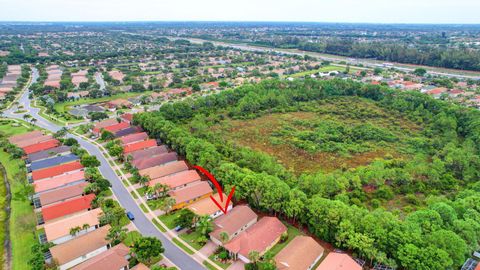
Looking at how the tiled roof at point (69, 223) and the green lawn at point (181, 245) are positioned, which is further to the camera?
the tiled roof at point (69, 223)

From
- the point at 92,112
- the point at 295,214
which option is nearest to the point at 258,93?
the point at 92,112

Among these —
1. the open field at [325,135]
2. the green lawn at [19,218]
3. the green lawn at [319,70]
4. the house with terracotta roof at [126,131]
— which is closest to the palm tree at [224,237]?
the green lawn at [19,218]

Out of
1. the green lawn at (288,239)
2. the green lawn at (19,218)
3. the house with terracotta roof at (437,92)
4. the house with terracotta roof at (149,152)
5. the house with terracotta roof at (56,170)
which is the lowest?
the green lawn at (19,218)

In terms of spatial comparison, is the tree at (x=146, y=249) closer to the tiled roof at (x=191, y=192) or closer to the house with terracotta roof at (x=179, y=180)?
the tiled roof at (x=191, y=192)

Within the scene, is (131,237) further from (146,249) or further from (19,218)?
(19,218)

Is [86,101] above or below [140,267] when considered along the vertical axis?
above

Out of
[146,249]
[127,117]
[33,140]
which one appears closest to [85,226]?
[146,249]
